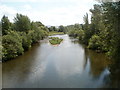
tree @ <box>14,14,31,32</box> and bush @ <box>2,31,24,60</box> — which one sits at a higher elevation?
tree @ <box>14,14,31,32</box>

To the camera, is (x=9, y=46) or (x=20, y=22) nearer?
(x=9, y=46)

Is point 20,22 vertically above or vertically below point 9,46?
above

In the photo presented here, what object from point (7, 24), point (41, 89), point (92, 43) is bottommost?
point (41, 89)

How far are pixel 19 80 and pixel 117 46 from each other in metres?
7.63

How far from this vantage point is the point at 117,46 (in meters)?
8.95

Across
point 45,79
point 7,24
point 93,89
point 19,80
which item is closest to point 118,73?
point 93,89

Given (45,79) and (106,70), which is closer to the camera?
(45,79)

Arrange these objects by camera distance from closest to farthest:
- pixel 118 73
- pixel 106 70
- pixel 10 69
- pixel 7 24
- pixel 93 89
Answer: pixel 93 89 → pixel 118 73 → pixel 106 70 → pixel 10 69 → pixel 7 24

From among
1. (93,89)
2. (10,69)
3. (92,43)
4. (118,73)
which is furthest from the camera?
(92,43)

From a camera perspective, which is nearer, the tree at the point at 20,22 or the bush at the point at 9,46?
the bush at the point at 9,46

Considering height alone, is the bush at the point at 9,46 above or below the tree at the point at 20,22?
below

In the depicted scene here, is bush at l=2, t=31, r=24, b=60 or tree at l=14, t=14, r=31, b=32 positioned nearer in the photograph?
bush at l=2, t=31, r=24, b=60

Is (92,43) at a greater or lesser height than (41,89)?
greater

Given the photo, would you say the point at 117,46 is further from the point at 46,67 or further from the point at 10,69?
the point at 10,69
